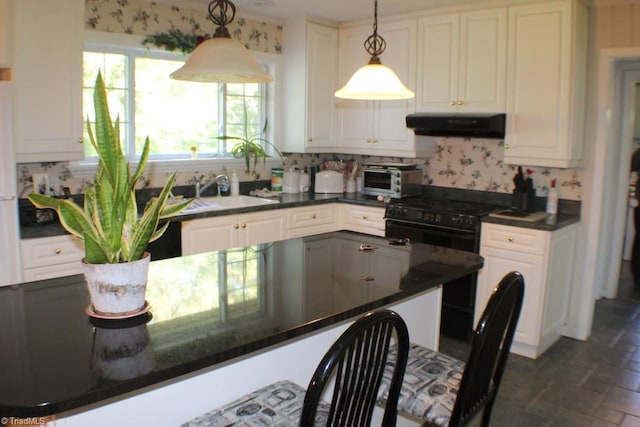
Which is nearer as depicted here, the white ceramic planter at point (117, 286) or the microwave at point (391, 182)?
the white ceramic planter at point (117, 286)

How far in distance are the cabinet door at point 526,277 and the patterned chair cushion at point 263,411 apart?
242cm

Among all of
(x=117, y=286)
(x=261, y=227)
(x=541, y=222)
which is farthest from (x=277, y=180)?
(x=117, y=286)

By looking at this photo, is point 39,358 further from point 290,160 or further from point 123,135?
point 290,160

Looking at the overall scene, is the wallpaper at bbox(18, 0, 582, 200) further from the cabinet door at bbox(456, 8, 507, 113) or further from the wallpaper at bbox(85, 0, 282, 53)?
the cabinet door at bbox(456, 8, 507, 113)

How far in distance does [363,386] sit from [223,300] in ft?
1.98

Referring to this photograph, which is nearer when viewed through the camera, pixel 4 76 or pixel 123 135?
pixel 4 76

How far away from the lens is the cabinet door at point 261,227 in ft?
13.3

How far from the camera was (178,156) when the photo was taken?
14.5 ft

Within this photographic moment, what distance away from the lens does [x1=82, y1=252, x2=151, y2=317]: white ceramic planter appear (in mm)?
1564

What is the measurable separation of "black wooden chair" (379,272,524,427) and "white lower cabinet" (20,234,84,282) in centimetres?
192

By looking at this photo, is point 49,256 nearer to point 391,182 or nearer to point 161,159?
point 161,159

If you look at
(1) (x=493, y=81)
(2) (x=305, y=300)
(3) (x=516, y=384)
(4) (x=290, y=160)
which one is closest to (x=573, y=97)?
(1) (x=493, y=81)

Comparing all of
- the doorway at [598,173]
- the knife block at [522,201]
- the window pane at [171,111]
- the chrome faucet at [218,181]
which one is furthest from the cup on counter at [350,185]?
the doorway at [598,173]

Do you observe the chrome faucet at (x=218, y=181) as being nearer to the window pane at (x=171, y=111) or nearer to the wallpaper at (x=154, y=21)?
the window pane at (x=171, y=111)
